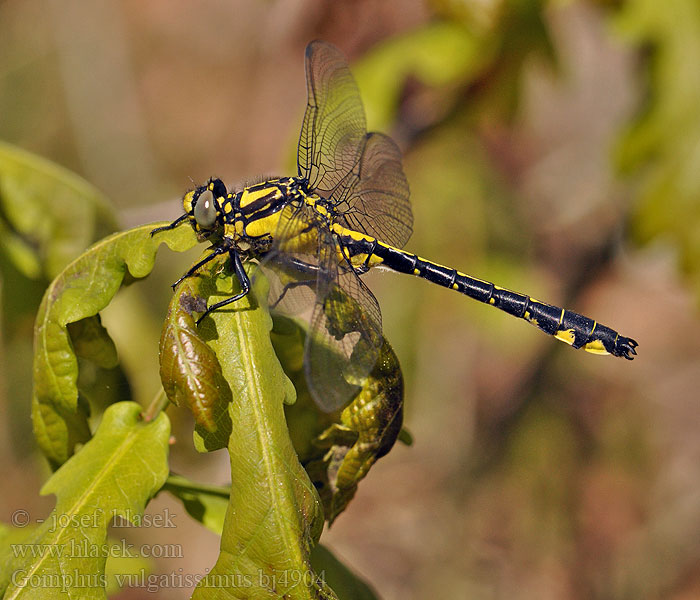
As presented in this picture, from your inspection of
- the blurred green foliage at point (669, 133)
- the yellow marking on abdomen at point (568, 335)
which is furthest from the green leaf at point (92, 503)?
the blurred green foliage at point (669, 133)

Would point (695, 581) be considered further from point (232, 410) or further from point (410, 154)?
point (232, 410)

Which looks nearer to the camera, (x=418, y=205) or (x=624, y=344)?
(x=624, y=344)

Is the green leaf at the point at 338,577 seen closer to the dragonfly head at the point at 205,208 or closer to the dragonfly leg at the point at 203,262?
the dragonfly leg at the point at 203,262

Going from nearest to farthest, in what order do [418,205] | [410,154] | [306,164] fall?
[306,164], [410,154], [418,205]

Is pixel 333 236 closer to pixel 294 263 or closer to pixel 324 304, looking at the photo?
pixel 294 263

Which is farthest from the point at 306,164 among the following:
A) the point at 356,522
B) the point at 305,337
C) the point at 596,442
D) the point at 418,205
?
the point at 596,442

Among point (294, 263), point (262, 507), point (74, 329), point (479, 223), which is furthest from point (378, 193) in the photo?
point (479, 223)

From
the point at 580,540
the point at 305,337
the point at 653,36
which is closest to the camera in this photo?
the point at 305,337
